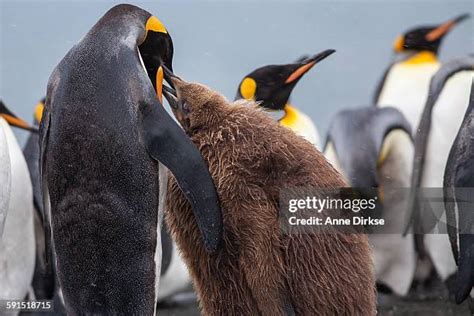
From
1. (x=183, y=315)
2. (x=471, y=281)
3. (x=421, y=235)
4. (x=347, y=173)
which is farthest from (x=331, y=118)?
(x=183, y=315)

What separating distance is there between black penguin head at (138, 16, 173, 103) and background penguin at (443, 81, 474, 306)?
757 mm

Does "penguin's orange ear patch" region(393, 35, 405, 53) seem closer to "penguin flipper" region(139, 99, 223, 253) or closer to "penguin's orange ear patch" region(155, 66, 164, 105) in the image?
"penguin's orange ear patch" region(155, 66, 164, 105)

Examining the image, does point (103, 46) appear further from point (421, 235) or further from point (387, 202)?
point (421, 235)

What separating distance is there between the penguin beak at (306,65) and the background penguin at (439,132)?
0.42 metres

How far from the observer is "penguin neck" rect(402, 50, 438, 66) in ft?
8.69

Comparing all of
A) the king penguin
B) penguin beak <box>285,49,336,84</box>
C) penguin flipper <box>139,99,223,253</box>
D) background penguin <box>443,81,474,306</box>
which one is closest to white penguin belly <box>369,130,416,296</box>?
background penguin <box>443,81,474,306</box>

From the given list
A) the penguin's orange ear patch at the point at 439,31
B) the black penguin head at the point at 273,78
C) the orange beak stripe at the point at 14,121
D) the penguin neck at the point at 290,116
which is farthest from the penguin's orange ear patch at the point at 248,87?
the orange beak stripe at the point at 14,121

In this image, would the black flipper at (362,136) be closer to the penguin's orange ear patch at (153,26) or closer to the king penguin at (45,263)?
the king penguin at (45,263)

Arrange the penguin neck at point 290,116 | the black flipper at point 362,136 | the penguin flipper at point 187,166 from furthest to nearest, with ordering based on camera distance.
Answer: the black flipper at point 362,136 → the penguin neck at point 290,116 → the penguin flipper at point 187,166

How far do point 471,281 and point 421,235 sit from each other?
1.53ft

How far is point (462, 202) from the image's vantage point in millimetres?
2102

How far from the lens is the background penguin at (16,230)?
257 cm

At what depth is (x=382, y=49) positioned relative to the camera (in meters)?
2.40

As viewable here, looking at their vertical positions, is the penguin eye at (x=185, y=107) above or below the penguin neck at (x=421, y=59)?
above
